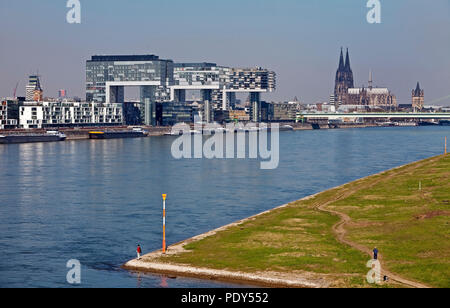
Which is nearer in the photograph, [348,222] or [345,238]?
[345,238]

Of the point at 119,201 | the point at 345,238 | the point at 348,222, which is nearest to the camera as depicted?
the point at 345,238

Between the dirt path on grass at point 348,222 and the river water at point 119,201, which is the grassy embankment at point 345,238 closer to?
the dirt path on grass at point 348,222

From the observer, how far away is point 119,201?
74.8 metres

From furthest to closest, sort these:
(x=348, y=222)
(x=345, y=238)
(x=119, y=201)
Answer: (x=119, y=201), (x=348, y=222), (x=345, y=238)

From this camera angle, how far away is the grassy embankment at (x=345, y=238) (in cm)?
4069

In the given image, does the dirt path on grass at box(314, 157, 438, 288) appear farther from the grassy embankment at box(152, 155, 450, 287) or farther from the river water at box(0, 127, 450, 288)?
the river water at box(0, 127, 450, 288)

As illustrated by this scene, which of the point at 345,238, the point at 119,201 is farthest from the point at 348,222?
the point at 119,201

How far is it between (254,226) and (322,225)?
208 inches

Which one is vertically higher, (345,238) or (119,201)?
(345,238)

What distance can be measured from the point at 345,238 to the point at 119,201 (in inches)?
1281

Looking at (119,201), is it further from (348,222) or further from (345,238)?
(345,238)

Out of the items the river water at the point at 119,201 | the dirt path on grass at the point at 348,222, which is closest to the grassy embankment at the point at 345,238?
the dirt path on grass at the point at 348,222

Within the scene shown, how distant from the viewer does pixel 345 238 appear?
49.0 meters
